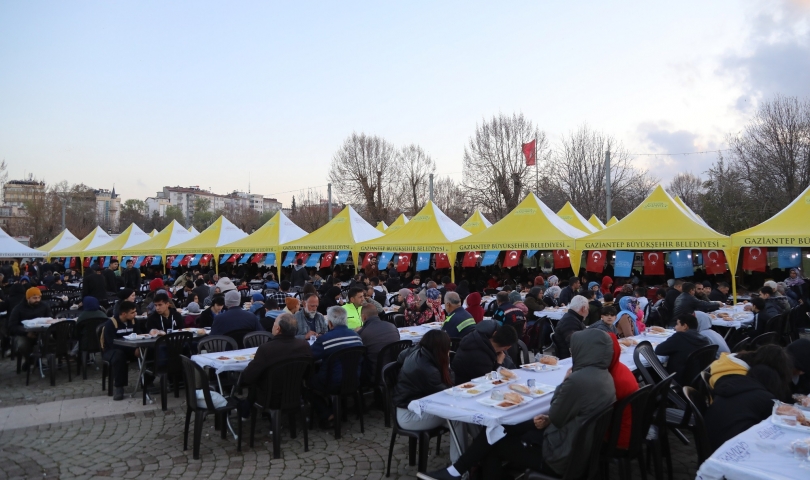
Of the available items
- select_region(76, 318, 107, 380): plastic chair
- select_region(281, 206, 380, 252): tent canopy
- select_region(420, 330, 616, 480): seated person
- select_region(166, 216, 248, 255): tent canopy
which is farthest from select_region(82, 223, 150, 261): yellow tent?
select_region(420, 330, 616, 480): seated person

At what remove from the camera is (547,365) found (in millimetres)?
5207

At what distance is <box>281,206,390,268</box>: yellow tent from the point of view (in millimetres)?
17188

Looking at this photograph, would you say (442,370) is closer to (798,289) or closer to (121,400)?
(121,400)

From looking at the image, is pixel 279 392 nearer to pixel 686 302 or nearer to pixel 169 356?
pixel 169 356

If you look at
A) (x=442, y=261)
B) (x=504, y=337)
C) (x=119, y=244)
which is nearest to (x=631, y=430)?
(x=504, y=337)

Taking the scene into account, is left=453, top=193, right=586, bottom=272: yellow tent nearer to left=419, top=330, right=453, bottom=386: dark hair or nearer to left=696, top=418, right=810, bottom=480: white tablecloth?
left=419, top=330, right=453, bottom=386: dark hair

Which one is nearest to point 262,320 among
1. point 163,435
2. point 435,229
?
point 163,435

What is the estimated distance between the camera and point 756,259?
12.6 m

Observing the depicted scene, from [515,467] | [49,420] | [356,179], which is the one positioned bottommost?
[49,420]

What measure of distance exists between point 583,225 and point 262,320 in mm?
15349

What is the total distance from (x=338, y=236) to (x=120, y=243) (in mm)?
12992

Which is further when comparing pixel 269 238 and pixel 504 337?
pixel 269 238

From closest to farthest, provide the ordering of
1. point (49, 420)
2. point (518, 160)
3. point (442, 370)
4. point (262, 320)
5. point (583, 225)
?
point (442, 370), point (49, 420), point (262, 320), point (583, 225), point (518, 160)

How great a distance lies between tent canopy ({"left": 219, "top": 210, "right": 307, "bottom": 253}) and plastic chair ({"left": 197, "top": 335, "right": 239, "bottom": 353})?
38.9ft
